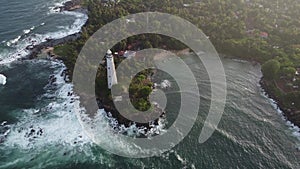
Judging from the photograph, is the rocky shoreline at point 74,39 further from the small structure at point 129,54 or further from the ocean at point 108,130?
the small structure at point 129,54

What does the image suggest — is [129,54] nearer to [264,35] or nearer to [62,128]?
[62,128]

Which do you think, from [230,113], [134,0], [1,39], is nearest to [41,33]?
[1,39]

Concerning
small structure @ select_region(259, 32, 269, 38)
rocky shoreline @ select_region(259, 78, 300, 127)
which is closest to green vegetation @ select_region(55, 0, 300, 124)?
small structure @ select_region(259, 32, 269, 38)

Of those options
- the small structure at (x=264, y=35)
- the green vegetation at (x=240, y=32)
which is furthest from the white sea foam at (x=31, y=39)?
the small structure at (x=264, y=35)

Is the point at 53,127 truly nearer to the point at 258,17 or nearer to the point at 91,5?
the point at 91,5

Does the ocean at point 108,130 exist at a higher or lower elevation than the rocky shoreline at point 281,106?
lower

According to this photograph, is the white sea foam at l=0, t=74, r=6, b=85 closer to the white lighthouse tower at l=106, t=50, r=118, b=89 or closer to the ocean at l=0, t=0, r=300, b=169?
the ocean at l=0, t=0, r=300, b=169
